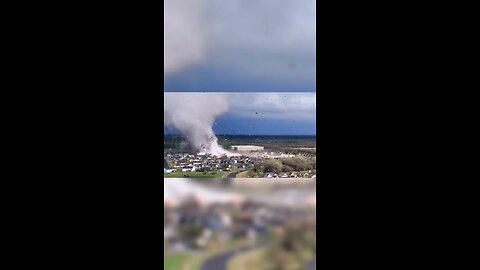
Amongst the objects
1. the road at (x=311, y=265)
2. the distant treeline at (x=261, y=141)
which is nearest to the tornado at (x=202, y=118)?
the distant treeline at (x=261, y=141)

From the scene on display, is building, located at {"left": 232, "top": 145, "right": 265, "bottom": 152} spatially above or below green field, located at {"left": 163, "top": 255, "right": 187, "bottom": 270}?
above

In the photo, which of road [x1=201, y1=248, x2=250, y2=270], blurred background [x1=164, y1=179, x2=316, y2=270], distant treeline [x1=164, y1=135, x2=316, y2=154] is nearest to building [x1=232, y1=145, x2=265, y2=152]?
distant treeline [x1=164, y1=135, x2=316, y2=154]

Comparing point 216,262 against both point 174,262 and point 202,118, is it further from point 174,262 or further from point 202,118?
point 202,118

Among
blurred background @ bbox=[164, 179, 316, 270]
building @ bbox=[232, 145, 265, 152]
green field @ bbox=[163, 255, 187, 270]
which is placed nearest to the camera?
green field @ bbox=[163, 255, 187, 270]

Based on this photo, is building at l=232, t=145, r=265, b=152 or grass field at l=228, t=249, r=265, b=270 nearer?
grass field at l=228, t=249, r=265, b=270

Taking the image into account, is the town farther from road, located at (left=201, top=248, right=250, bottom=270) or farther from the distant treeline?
road, located at (left=201, top=248, right=250, bottom=270)

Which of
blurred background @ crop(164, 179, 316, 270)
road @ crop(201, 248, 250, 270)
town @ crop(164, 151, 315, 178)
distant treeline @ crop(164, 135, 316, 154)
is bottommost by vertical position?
road @ crop(201, 248, 250, 270)

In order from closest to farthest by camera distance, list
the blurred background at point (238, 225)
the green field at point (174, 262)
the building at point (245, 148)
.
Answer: the green field at point (174, 262) < the blurred background at point (238, 225) < the building at point (245, 148)

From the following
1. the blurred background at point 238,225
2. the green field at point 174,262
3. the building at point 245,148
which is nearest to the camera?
the green field at point 174,262

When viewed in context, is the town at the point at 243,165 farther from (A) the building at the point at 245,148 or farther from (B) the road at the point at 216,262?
(B) the road at the point at 216,262

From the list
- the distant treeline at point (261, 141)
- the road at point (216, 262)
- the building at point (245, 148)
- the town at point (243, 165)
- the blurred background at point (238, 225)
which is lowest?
the road at point (216, 262)

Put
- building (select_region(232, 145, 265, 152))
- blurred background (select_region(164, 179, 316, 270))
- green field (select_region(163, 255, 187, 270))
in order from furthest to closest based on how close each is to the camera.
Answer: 1. building (select_region(232, 145, 265, 152))
2. blurred background (select_region(164, 179, 316, 270))
3. green field (select_region(163, 255, 187, 270))
